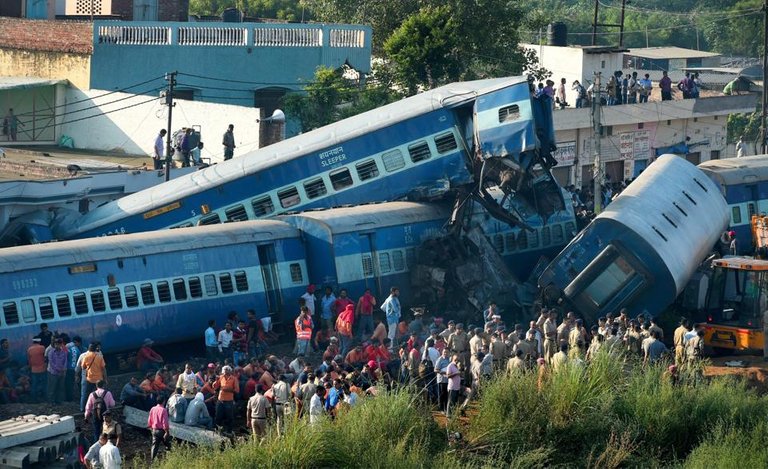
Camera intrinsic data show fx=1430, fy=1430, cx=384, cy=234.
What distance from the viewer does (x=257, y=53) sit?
49.2 metres

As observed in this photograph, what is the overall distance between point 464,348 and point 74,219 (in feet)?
40.2

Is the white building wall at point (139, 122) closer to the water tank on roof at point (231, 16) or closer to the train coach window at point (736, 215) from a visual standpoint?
the water tank on roof at point (231, 16)

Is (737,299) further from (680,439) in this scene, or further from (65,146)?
(65,146)

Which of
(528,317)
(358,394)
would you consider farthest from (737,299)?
(358,394)

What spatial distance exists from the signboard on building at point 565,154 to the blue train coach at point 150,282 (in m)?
20.7

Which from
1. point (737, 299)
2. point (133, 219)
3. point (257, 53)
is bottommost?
point (737, 299)

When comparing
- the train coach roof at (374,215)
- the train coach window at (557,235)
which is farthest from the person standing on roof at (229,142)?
the train coach window at (557,235)

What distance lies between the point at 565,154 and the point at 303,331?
78.3 feet

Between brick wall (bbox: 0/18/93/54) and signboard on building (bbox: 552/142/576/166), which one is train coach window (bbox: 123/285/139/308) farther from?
signboard on building (bbox: 552/142/576/166)

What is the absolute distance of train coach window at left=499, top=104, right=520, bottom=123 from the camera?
3250 cm

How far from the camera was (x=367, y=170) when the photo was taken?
3384cm

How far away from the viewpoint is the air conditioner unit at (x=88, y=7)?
176 ft

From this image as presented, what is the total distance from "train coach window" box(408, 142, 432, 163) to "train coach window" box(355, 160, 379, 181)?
0.90 m

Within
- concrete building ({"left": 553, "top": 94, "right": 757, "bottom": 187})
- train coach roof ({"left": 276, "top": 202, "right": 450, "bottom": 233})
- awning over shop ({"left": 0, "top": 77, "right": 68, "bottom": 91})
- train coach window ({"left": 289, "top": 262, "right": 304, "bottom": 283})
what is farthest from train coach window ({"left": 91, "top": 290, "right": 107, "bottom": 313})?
concrete building ({"left": 553, "top": 94, "right": 757, "bottom": 187})
